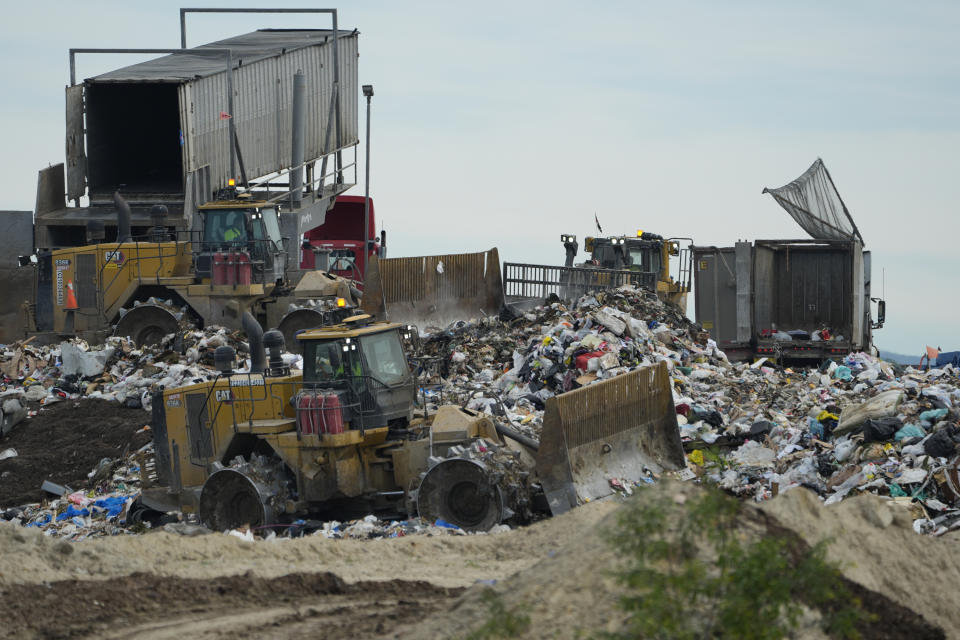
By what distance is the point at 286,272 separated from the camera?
19.9m

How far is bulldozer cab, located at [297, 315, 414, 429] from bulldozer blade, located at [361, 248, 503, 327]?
8884mm

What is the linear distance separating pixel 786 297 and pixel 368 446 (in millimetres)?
11397

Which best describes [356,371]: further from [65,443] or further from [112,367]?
[112,367]

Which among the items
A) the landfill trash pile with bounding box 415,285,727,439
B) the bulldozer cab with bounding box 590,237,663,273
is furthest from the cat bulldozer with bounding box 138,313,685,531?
the bulldozer cab with bounding box 590,237,663,273

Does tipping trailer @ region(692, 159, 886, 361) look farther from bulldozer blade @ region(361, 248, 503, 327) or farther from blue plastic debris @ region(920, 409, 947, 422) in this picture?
blue plastic debris @ region(920, 409, 947, 422)

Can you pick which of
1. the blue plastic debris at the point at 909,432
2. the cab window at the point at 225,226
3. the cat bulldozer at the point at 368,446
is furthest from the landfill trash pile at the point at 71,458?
the blue plastic debris at the point at 909,432

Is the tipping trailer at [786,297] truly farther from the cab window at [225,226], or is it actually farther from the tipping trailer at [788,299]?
the cab window at [225,226]

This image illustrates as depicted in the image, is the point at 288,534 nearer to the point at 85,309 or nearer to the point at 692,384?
the point at 692,384

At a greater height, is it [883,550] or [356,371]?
[356,371]

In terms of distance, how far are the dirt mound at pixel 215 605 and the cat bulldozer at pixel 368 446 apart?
234 centimetres

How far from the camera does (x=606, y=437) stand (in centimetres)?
1114

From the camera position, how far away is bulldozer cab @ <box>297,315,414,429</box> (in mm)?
10445

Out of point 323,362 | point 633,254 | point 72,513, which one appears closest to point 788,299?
point 633,254

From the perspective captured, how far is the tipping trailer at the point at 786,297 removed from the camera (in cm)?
1988
